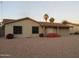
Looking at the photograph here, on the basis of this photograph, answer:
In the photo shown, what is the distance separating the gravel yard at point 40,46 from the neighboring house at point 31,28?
43 centimetres

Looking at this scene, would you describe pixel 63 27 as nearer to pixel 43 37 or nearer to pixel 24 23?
pixel 43 37

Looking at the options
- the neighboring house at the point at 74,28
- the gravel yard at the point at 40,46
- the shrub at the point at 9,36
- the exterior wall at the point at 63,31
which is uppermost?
the neighboring house at the point at 74,28

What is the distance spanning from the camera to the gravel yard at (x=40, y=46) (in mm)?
12297

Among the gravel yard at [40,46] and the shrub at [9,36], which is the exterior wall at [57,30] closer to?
the gravel yard at [40,46]

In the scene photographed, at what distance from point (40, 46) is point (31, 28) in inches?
59.5

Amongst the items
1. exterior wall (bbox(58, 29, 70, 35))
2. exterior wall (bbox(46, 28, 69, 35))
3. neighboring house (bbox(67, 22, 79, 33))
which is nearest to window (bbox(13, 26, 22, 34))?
exterior wall (bbox(46, 28, 69, 35))

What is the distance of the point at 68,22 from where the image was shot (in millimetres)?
12508

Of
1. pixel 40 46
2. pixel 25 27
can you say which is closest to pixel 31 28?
pixel 25 27

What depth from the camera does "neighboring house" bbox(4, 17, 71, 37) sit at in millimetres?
12931

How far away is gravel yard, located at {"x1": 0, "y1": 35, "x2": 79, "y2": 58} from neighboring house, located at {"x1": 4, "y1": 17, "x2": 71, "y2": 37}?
430 mm

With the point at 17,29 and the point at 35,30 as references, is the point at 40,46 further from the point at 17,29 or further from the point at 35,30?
the point at 17,29

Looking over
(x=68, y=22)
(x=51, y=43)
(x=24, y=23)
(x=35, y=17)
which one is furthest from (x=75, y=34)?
(x=24, y=23)

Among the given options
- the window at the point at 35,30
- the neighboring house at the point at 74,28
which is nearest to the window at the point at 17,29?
the window at the point at 35,30

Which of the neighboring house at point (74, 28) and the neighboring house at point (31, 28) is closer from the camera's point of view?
the neighboring house at point (74, 28)
